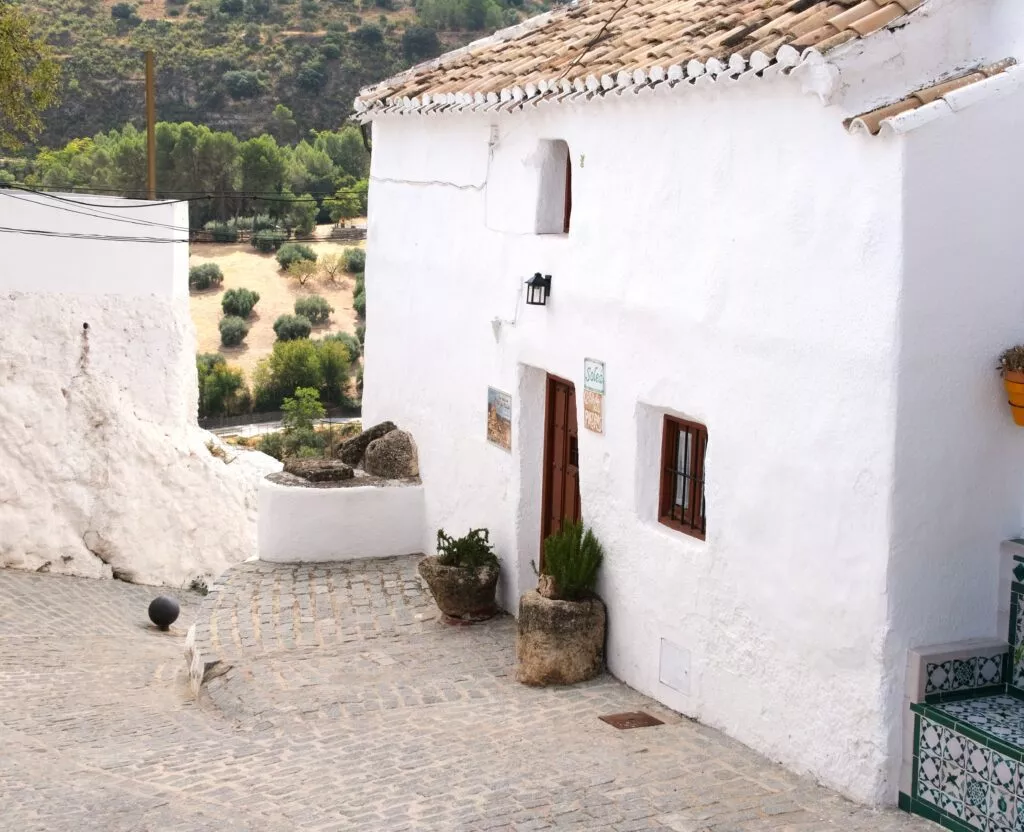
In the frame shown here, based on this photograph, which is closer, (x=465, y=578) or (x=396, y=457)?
(x=465, y=578)

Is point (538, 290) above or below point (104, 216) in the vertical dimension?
below

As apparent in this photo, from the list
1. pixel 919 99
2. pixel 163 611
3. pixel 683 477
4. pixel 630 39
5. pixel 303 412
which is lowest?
pixel 163 611

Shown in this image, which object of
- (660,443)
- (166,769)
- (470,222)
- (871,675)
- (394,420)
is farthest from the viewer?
(394,420)

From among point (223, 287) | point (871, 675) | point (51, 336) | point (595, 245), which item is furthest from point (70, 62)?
point (871, 675)

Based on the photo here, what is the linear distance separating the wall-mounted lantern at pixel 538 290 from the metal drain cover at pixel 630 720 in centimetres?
315

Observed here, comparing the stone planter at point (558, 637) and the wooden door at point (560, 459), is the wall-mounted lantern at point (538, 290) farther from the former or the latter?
the stone planter at point (558, 637)

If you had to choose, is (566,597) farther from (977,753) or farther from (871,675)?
(977,753)

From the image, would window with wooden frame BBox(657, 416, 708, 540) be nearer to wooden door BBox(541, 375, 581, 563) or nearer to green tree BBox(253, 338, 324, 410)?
wooden door BBox(541, 375, 581, 563)

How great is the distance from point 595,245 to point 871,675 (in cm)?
373

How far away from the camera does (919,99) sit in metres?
6.39

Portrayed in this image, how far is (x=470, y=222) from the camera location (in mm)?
11352

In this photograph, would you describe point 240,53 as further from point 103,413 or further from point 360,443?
point 360,443

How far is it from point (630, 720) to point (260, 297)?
1561 inches

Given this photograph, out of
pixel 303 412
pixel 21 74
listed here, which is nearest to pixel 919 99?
pixel 21 74
